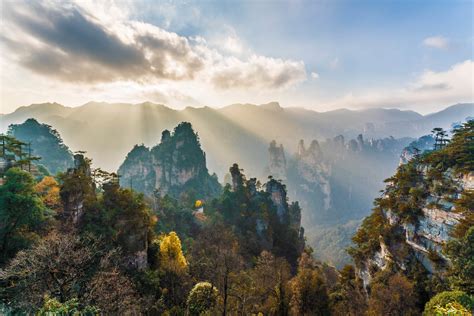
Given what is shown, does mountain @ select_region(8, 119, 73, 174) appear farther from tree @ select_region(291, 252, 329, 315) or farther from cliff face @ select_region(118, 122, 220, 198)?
tree @ select_region(291, 252, 329, 315)

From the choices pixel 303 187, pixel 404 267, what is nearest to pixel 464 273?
pixel 404 267

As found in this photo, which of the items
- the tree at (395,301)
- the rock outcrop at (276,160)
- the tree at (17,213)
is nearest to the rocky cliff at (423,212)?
the tree at (395,301)

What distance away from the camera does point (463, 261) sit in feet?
62.6

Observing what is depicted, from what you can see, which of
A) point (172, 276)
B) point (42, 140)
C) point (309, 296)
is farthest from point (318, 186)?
point (172, 276)

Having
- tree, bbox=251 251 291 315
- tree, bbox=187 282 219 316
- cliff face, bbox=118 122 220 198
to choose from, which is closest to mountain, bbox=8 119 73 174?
cliff face, bbox=118 122 220 198

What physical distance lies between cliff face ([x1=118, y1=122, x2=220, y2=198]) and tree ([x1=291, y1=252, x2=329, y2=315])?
52058mm

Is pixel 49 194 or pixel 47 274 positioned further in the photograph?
pixel 49 194

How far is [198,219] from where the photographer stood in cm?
5603

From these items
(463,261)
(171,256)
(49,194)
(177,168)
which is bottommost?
(171,256)

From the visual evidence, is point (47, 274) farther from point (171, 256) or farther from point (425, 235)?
point (425, 235)

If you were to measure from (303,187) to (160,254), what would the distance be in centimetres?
16598

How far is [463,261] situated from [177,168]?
6632cm

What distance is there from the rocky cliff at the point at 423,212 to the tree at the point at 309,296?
9.21 m

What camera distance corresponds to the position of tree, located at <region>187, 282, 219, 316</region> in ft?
67.9
